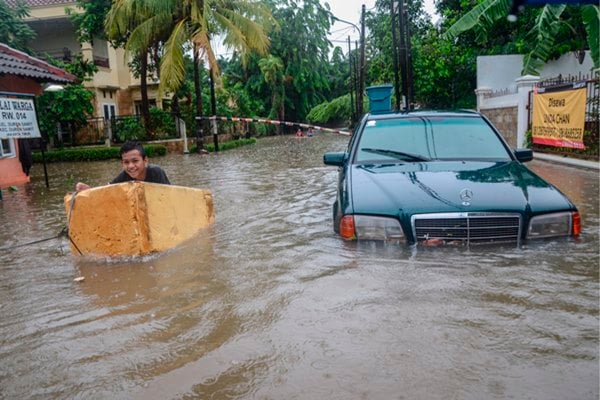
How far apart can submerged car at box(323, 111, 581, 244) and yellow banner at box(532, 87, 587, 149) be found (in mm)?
6795

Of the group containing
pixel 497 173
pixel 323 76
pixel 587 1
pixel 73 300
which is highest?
pixel 323 76

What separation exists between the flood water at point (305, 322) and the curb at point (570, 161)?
5454 mm

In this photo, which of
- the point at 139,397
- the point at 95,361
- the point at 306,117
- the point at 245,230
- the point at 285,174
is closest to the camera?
the point at 139,397

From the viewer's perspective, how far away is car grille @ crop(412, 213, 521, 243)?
173 inches

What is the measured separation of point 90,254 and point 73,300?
45.3 inches

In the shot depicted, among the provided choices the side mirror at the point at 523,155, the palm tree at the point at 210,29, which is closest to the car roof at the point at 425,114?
the side mirror at the point at 523,155

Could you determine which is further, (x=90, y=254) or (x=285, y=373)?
(x=90, y=254)

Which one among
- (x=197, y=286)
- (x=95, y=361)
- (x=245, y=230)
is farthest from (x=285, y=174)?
(x=95, y=361)

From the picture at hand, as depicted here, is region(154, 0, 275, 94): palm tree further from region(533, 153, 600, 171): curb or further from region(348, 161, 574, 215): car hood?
region(348, 161, 574, 215): car hood

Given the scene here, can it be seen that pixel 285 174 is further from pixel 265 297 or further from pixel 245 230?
pixel 265 297

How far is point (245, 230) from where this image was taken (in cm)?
657

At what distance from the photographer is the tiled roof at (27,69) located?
38.4 feet

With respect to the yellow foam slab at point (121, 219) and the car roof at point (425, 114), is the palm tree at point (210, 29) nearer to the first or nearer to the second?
the car roof at point (425, 114)

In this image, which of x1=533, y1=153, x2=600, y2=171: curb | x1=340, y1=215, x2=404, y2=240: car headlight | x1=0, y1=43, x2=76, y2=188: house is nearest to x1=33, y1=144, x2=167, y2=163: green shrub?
x1=0, y1=43, x2=76, y2=188: house
